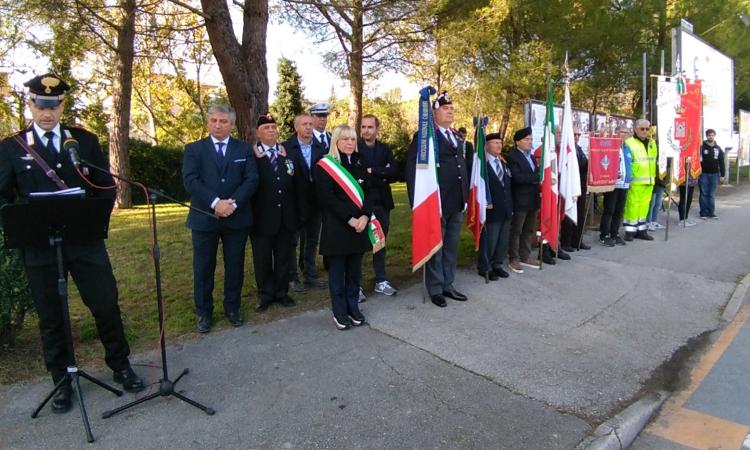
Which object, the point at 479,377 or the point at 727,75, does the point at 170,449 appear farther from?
the point at 727,75

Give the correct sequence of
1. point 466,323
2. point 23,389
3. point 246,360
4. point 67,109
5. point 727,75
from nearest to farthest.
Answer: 1. point 23,389
2. point 246,360
3. point 466,323
4. point 727,75
5. point 67,109

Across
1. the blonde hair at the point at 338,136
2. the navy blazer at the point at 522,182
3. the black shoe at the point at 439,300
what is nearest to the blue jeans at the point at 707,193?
the navy blazer at the point at 522,182

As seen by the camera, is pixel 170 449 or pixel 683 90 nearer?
pixel 170 449

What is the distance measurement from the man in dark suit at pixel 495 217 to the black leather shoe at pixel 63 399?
453 centimetres

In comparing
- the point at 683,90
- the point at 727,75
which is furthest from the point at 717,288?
the point at 727,75

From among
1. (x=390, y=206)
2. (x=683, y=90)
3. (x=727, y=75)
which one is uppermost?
(x=727, y=75)

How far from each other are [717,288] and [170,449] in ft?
21.7

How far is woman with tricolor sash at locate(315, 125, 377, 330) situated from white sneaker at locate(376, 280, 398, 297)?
3.31ft

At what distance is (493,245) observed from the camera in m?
6.52

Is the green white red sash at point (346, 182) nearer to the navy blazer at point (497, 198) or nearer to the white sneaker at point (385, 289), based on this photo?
the white sneaker at point (385, 289)

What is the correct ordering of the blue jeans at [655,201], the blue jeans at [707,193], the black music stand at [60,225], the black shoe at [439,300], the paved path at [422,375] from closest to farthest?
the black music stand at [60,225], the paved path at [422,375], the black shoe at [439,300], the blue jeans at [655,201], the blue jeans at [707,193]

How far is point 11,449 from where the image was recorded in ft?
10.0

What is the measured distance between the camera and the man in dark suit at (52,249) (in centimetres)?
337

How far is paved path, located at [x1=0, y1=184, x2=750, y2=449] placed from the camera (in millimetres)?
3236
